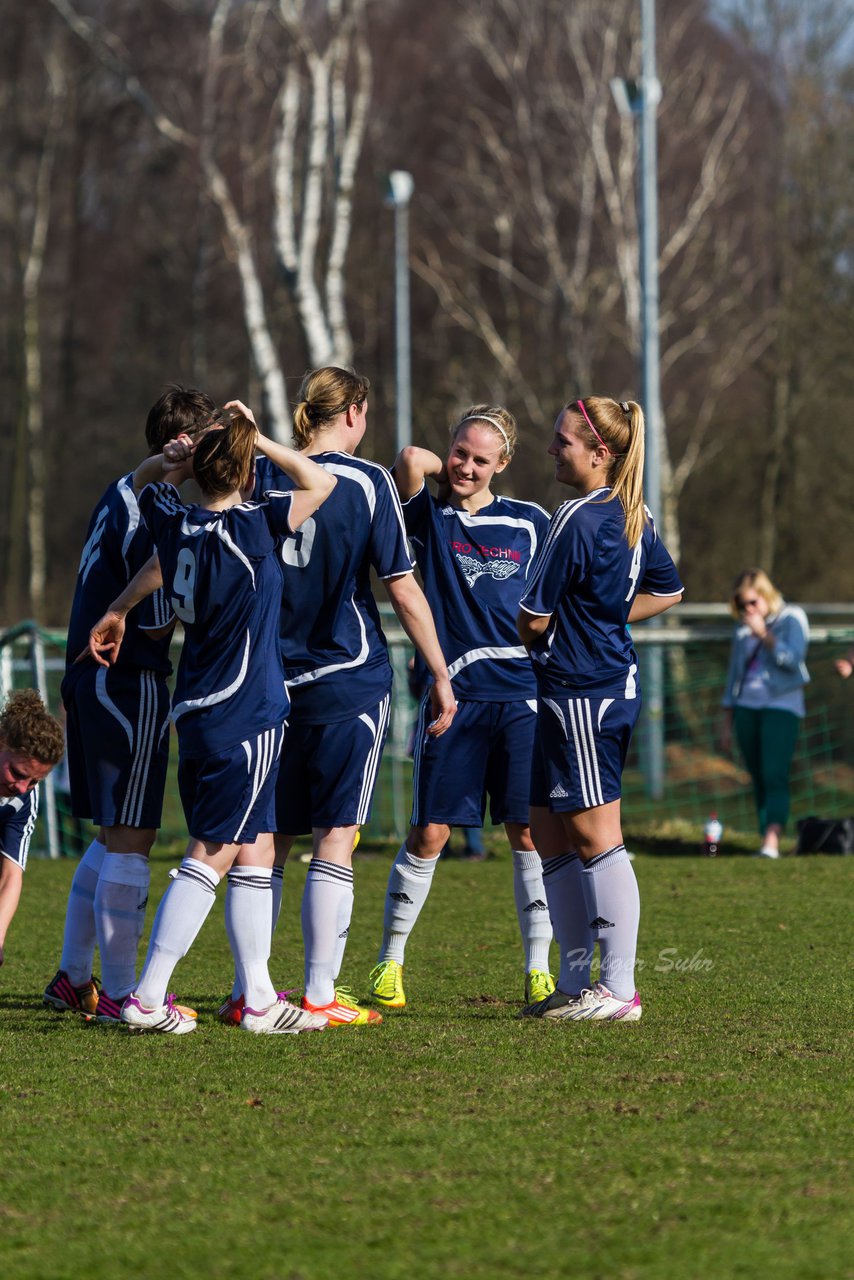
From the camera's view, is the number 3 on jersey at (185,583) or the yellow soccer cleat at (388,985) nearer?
the number 3 on jersey at (185,583)

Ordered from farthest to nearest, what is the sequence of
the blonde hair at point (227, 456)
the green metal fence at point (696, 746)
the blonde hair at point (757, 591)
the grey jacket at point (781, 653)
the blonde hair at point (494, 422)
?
the green metal fence at point (696, 746)
the blonde hair at point (757, 591)
the grey jacket at point (781, 653)
the blonde hair at point (494, 422)
the blonde hair at point (227, 456)

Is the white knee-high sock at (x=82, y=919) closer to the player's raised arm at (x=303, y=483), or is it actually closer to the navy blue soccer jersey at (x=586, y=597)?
the player's raised arm at (x=303, y=483)

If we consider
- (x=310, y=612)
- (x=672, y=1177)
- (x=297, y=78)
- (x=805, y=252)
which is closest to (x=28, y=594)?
(x=297, y=78)

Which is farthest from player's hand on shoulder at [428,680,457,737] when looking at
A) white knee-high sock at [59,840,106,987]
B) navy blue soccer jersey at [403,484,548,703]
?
white knee-high sock at [59,840,106,987]

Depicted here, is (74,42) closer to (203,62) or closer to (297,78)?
(203,62)

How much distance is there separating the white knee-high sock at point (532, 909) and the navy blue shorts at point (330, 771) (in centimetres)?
83

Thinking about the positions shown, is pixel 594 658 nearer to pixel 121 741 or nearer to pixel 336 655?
pixel 336 655

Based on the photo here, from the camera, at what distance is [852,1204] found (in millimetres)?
3479

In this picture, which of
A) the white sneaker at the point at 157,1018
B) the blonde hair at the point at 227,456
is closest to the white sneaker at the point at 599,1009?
the white sneaker at the point at 157,1018

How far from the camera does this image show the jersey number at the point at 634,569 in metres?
5.41

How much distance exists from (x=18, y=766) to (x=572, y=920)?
74.0 inches

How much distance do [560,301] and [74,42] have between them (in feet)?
35.6

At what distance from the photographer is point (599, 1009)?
214 inches

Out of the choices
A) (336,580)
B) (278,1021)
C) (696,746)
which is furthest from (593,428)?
(696,746)
